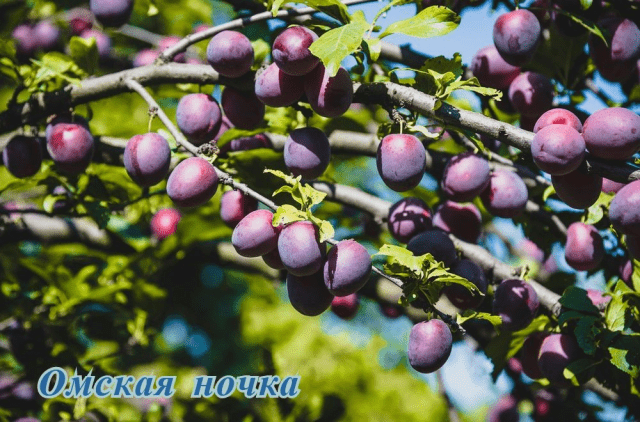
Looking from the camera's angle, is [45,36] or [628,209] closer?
[628,209]

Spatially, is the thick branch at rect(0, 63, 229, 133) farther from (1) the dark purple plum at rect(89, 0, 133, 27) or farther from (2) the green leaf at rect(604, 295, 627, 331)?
(2) the green leaf at rect(604, 295, 627, 331)

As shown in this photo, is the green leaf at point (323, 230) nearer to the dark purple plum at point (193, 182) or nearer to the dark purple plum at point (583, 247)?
the dark purple plum at point (193, 182)

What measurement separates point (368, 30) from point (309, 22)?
0.13 meters

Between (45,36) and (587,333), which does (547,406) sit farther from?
(45,36)

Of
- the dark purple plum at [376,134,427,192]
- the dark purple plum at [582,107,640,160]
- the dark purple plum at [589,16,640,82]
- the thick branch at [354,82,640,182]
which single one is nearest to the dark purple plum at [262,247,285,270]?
the dark purple plum at [376,134,427,192]

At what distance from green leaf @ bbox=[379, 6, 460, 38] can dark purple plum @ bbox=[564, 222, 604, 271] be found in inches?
25.1

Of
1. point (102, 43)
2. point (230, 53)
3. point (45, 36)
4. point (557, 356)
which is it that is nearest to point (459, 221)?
point (557, 356)

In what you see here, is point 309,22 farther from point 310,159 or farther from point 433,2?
point 433,2

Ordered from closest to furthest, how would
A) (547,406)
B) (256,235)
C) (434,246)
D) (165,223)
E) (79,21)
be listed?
1. (256,235)
2. (434,246)
3. (547,406)
4. (165,223)
5. (79,21)

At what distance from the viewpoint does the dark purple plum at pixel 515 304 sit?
1.36 metres

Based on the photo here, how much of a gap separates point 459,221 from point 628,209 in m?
0.55

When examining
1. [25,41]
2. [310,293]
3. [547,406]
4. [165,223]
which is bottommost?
[547,406]

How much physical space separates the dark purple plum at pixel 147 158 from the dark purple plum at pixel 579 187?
804mm

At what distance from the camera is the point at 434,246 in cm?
131
